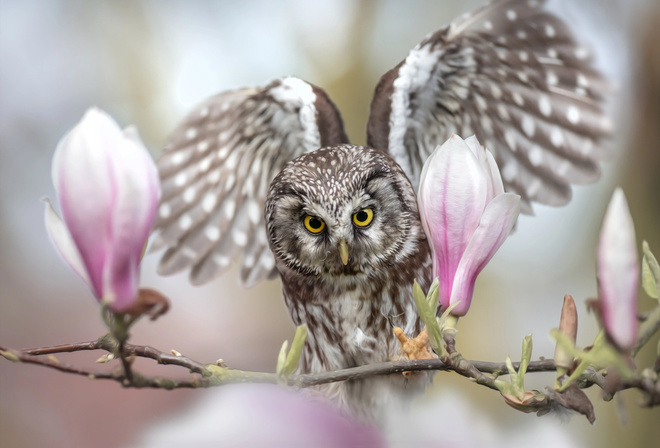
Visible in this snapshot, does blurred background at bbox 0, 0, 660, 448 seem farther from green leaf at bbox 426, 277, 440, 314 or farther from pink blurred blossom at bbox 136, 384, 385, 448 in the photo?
green leaf at bbox 426, 277, 440, 314

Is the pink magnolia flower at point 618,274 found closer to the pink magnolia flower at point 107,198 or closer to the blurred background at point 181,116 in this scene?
the pink magnolia flower at point 107,198

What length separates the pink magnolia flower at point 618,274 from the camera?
0.16m

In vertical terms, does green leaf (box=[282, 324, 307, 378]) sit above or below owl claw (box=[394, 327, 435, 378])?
above

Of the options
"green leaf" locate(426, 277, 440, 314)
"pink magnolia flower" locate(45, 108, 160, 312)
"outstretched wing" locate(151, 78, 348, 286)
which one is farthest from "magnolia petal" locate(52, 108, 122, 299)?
"outstretched wing" locate(151, 78, 348, 286)

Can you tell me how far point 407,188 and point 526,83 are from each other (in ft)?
0.42

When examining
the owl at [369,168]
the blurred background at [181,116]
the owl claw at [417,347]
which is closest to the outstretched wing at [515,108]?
the owl at [369,168]

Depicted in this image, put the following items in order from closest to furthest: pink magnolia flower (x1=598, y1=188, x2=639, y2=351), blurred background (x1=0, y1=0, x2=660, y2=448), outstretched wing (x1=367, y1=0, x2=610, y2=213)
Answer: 1. pink magnolia flower (x1=598, y1=188, x2=639, y2=351)
2. outstretched wing (x1=367, y1=0, x2=610, y2=213)
3. blurred background (x1=0, y1=0, x2=660, y2=448)

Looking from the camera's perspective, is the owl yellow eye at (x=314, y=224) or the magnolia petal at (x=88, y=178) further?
the owl yellow eye at (x=314, y=224)

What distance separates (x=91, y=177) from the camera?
0.17 m

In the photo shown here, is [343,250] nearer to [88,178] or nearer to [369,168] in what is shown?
[369,168]

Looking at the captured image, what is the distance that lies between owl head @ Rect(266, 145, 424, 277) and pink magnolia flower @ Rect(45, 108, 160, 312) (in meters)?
0.15

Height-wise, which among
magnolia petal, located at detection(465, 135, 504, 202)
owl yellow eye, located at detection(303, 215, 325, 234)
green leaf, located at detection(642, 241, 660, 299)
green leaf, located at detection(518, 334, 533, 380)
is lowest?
green leaf, located at detection(518, 334, 533, 380)

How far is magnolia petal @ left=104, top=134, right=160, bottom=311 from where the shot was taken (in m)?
0.17

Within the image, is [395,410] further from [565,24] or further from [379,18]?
[379,18]
